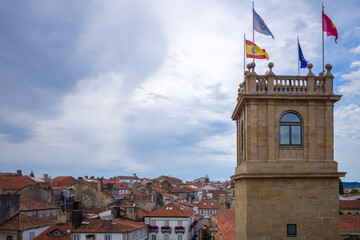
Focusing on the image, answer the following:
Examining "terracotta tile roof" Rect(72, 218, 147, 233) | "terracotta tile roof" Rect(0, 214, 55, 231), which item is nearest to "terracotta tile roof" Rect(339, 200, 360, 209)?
"terracotta tile roof" Rect(72, 218, 147, 233)

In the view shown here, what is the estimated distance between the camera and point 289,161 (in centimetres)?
2288

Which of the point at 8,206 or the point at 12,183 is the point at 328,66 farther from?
the point at 12,183

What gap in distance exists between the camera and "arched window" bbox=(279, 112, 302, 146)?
76.3ft

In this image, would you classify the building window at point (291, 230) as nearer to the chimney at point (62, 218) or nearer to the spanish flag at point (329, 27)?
the spanish flag at point (329, 27)

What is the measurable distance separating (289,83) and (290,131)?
9.64 ft

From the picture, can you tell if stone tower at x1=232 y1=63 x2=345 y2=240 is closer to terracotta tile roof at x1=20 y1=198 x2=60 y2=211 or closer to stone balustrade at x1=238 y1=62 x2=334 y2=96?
stone balustrade at x1=238 y1=62 x2=334 y2=96

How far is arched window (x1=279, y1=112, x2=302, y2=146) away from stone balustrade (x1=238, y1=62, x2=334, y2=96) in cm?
160

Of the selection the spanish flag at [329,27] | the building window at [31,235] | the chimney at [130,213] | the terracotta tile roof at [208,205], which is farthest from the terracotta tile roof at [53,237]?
the terracotta tile roof at [208,205]

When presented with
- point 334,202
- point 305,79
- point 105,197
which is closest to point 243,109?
point 305,79

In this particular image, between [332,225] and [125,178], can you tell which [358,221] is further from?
[125,178]

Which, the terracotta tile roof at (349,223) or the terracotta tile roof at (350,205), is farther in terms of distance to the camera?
the terracotta tile roof at (350,205)

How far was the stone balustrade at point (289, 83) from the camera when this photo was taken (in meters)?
23.4

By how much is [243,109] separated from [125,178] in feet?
559

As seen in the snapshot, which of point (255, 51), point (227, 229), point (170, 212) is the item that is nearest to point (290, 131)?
point (255, 51)
